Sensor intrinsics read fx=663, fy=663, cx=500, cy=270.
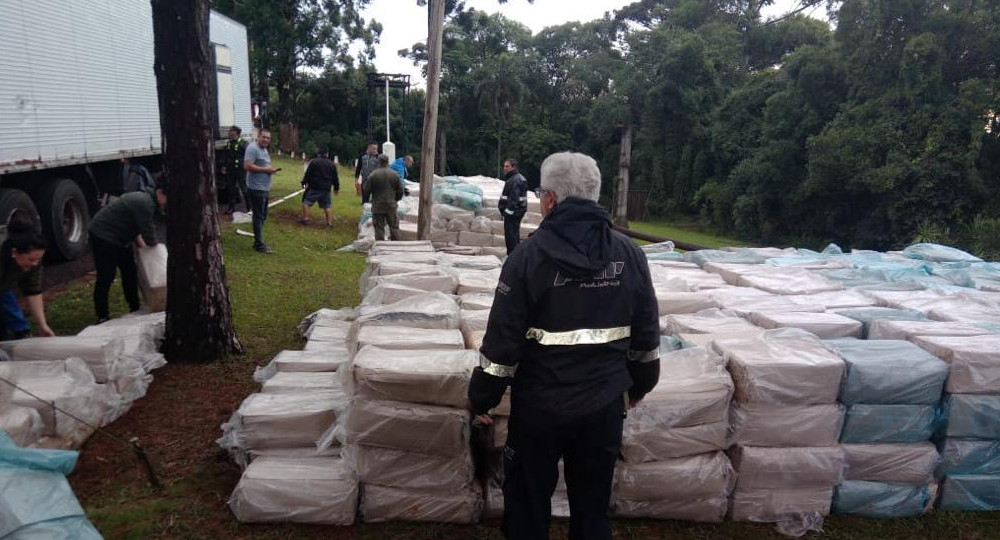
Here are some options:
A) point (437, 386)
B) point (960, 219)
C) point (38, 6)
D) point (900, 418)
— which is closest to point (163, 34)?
point (437, 386)

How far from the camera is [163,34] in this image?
4.79 metres

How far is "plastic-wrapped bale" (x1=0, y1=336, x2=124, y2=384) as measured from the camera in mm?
4051

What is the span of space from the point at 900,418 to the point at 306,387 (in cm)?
334

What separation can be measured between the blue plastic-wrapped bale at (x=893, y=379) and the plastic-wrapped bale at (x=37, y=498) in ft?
11.9

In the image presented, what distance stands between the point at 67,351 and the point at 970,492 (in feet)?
17.5

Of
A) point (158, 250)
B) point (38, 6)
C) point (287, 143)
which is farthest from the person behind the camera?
point (287, 143)

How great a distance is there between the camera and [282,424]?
11.5 feet

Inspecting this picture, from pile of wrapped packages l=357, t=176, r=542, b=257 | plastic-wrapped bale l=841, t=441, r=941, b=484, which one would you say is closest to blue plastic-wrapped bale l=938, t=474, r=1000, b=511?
plastic-wrapped bale l=841, t=441, r=941, b=484

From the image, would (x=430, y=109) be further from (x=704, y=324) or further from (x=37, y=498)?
(x=37, y=498)

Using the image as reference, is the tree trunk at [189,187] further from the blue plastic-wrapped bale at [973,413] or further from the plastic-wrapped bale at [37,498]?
the blue plastic-wrapped bale at [973,413]

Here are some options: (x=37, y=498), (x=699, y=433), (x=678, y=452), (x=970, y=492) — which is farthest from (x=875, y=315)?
(x=37, y=498)

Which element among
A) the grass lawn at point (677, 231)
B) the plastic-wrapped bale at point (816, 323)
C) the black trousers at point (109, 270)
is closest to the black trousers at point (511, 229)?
the black trousers at point (109, 270)

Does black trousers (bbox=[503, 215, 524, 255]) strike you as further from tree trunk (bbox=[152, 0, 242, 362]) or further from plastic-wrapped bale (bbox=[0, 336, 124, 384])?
plastic-wrapped bale (bbox=[0, 336, 124, 384])

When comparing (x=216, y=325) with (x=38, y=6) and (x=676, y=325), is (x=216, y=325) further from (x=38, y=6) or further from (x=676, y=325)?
(x=38, y=6)
